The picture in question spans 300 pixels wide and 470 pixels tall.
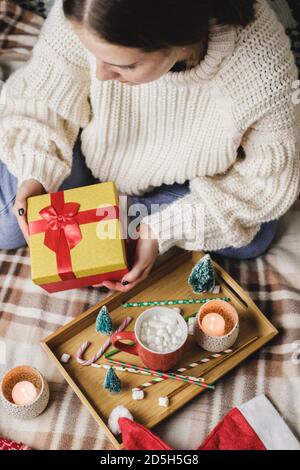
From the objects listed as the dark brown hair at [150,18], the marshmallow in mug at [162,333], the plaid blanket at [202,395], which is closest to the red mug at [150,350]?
the marshmallow in mug at [162,333]

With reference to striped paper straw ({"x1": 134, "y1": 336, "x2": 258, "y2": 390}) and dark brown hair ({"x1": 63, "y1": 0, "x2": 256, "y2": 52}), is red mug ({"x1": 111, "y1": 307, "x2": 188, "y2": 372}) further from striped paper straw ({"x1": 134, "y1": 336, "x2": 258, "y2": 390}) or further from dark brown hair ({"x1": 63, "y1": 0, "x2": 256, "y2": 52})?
dark brown hair ({"x1": 63, "y1": 0, "x2": 256, "y2": 52})

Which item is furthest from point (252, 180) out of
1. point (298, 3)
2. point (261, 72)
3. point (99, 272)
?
point (298, 3)

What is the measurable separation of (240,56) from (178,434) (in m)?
0.68

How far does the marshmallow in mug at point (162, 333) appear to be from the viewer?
902 millimetres

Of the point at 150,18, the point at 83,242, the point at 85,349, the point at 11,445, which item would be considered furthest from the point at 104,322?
the point at 150,18

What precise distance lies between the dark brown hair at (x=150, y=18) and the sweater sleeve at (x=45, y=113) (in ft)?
0.87

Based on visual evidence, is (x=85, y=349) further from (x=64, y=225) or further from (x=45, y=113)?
(x=45, y=113)

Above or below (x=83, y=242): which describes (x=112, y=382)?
below

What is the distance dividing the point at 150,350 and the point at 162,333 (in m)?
0.04

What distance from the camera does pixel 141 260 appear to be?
98 cm

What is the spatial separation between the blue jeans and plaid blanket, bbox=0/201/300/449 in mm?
42

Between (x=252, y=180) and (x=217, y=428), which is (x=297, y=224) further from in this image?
(x=217, y=428)

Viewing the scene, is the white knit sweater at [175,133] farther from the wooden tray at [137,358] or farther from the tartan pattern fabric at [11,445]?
the tartan pattern fabric at [11,445]

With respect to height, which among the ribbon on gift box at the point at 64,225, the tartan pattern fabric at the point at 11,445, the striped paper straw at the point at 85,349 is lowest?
the tartan pattern fabric at the point at 11,445
